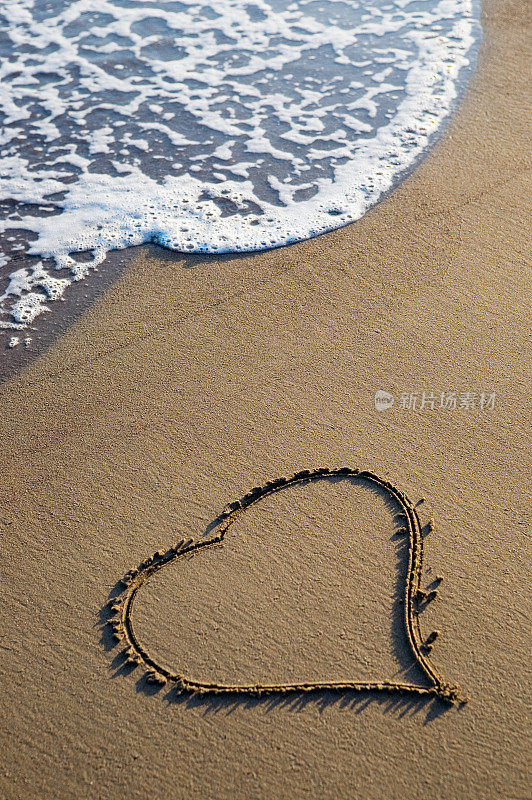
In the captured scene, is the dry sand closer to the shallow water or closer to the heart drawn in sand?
the heart drawn in sand

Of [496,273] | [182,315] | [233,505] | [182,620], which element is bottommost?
[182,620]

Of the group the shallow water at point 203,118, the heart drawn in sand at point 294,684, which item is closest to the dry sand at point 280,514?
the heart drawn in sand at point 294,684

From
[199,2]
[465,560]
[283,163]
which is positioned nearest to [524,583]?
[465,560]

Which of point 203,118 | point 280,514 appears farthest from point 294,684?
point 203,118

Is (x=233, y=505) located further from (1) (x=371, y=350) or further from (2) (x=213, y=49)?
(2) (x=213, y=49)

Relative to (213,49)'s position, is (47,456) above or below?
below

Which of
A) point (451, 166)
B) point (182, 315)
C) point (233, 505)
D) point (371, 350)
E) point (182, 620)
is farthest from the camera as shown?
point (451, 166)

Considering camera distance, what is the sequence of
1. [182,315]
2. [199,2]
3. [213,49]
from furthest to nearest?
1. [199,2]
2. [213,49]
3. [182,315]
